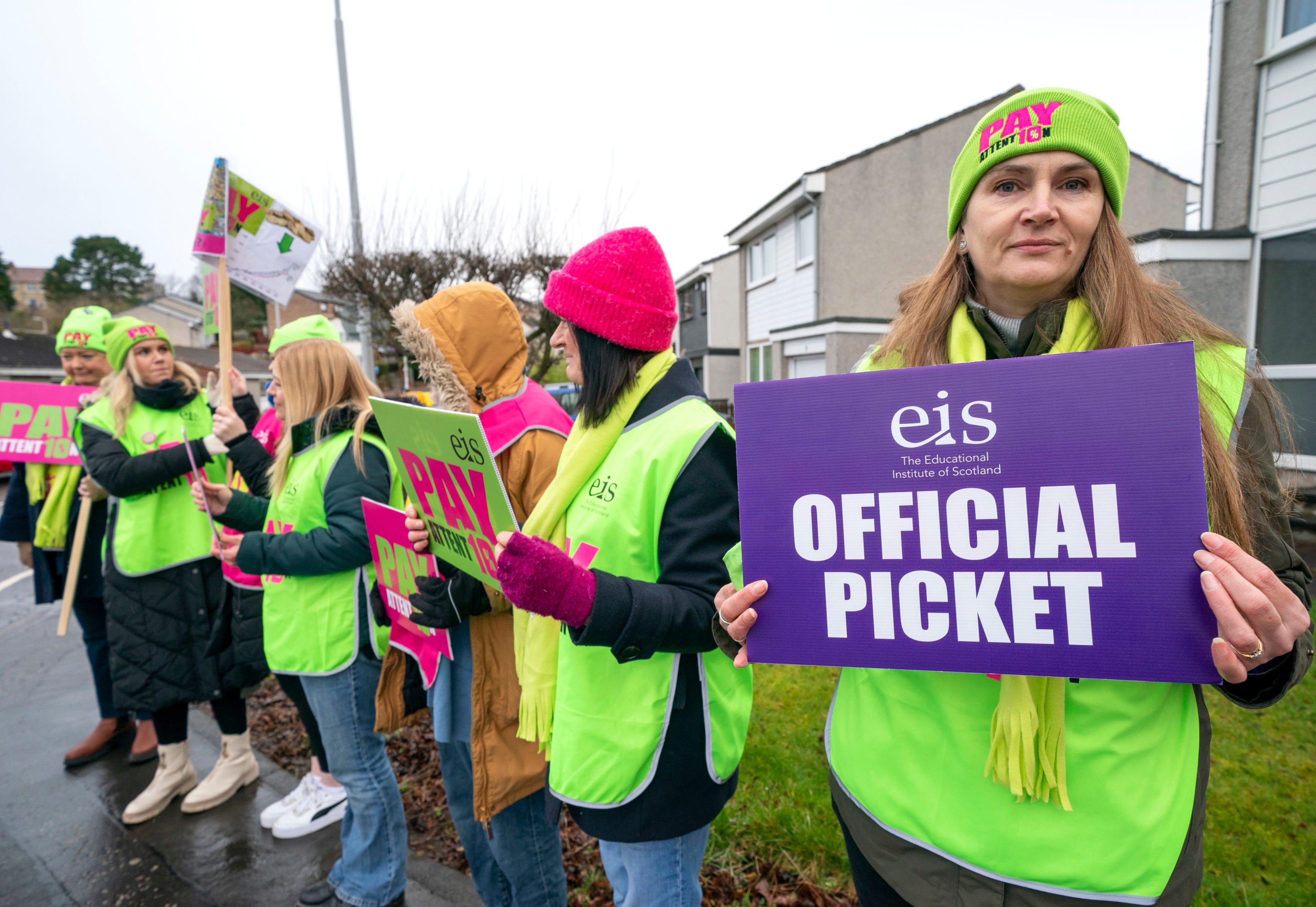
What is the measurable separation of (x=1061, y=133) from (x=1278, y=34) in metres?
8.13

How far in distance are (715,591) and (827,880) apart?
5.58 feet

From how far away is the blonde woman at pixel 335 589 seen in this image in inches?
99.3

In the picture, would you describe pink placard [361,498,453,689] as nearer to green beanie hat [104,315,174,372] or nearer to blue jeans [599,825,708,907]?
blue jeans [599,825,708,907]

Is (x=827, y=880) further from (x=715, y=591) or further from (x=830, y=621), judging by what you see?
(x=830, y=621)

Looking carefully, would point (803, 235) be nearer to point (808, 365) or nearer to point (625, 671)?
point (808, 365)

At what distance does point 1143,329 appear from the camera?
1.17 meters

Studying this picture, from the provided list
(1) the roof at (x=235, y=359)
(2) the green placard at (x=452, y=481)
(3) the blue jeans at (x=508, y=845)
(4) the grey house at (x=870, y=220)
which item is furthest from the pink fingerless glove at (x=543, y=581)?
(1) the roof at (x=235, y=359)

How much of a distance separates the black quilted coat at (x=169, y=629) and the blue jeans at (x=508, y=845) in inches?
65.1

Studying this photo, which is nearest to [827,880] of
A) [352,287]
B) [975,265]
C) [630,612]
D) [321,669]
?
[630,612]

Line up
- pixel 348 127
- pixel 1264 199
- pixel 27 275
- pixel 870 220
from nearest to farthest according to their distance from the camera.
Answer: pixel 1264 199
pixel 348 127
pixel 870 220
pixel 27 275

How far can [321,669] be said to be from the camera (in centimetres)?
262

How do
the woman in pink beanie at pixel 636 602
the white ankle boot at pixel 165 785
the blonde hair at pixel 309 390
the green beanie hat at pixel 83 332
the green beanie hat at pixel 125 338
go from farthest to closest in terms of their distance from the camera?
the green beanie hat at pixel 83 332 → the green beanie hat at pixel 125 338 → the white ankle boot at pixel 165 785 → the blonde hair at pixel 309 390 → the woman in pink beanie at pixel 636 602

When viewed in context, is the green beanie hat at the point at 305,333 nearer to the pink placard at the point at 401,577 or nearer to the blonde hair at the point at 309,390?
the blonde hair at the point at 309,390

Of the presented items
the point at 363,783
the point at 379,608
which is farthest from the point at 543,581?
the point at 363,783
